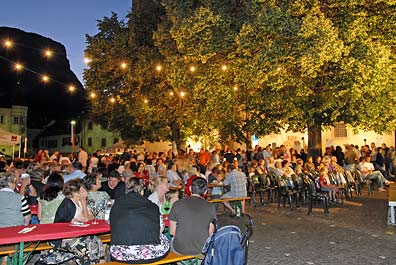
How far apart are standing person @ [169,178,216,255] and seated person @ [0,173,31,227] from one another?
243 cm

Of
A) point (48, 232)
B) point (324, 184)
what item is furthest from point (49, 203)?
point (324, 184)

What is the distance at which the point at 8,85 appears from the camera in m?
105

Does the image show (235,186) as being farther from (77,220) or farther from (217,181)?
(77,220)

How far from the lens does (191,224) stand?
17.1ft

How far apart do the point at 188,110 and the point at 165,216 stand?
15.8 meters

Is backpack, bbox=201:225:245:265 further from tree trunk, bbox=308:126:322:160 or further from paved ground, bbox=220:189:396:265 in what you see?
tree trunk, bbox=308:126:322:160

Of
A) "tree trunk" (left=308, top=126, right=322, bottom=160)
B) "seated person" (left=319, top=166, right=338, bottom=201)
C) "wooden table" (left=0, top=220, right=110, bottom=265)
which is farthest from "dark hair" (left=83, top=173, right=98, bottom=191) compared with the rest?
"tree trunk" (left=308, top=126, right=322, bottom=160)

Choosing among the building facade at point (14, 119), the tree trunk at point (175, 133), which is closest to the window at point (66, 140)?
the building facade at point (14, 119)

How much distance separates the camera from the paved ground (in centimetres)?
699

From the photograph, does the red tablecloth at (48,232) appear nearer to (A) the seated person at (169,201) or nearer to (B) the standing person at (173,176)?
(A) the seated person at (169,201)

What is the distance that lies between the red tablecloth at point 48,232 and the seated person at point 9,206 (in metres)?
0.34

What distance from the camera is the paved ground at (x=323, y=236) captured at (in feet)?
22.9

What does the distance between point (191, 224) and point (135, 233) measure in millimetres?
821

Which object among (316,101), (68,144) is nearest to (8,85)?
(68,144)
